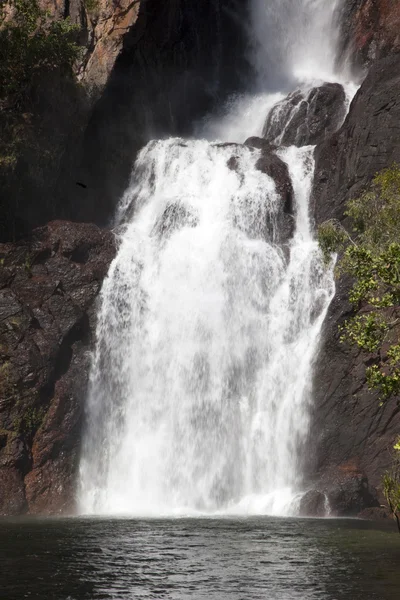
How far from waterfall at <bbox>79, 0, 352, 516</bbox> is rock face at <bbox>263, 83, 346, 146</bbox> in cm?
454

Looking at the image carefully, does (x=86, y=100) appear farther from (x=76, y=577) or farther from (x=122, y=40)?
(x=76, y=577)

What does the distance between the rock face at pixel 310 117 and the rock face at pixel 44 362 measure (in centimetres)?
1670

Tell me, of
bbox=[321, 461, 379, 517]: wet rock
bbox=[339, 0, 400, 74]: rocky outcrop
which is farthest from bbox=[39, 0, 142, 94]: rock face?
bbox=[321, 461, 379, 517]: wet rock

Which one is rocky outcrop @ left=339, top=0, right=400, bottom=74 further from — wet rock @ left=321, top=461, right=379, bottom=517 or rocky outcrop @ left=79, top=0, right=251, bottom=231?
wet rock @ left=321, top=461, right=379, bottom=517

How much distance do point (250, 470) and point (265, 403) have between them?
3229mm

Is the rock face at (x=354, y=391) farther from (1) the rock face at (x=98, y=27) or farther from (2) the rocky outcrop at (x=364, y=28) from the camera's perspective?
(1) the rock face at (x=98, y=27)

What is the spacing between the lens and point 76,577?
47.9 feet

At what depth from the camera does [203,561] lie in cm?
1672

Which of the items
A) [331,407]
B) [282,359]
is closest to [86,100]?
[282,359]

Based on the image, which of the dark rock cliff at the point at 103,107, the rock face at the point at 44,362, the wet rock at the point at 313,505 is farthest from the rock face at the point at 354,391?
the dark rock cliff at the point at 103,107

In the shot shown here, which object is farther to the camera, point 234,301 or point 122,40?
point 122,40

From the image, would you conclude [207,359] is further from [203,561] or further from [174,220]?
[203,561]

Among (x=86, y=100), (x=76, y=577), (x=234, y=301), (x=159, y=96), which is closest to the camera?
(x=76, y=577)

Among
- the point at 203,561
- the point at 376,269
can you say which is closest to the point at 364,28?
the point at 376,269
